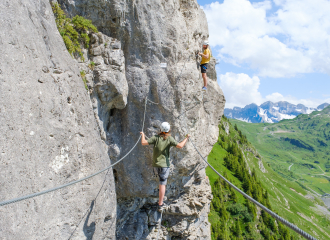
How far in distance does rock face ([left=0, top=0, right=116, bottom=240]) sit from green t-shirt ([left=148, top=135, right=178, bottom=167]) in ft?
7.22

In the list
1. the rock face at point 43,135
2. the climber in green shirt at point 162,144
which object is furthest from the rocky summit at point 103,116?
the climber in green shirt at point 162,144

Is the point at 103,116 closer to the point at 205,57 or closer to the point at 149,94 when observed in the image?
the point at 149,94

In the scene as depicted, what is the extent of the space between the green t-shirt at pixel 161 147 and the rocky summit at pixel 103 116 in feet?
7.29

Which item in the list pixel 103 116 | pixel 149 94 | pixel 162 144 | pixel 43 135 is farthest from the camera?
pixel 149 94

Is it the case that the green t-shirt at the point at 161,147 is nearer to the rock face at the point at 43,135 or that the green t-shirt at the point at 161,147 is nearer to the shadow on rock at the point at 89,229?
the rock face at the point at 43,135

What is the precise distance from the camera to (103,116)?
12336 mm

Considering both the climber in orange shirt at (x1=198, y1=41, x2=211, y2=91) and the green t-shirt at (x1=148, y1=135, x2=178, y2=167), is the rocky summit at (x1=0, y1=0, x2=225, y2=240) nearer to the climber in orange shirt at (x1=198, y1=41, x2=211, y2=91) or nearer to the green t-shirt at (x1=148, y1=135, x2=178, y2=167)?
the climber in orange shirt at (x1=198, y1=41, x2=211, y2=91)

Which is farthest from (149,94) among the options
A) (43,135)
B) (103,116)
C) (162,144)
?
(43,135)

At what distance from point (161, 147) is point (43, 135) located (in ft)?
14.8

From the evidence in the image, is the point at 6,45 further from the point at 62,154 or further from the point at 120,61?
the point at 120,61

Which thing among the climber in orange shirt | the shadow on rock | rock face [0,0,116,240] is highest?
the climber in orange shirt

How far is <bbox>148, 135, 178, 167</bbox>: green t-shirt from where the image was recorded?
9.60 meters

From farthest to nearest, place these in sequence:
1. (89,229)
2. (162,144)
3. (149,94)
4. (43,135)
A: (149,94), (162,144), (89,229), (43,135)

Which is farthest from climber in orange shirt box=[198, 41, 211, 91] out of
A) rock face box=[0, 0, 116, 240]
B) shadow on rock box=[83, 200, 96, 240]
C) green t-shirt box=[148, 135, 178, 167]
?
shadow on rock box=[83, 200, 96, 240]
